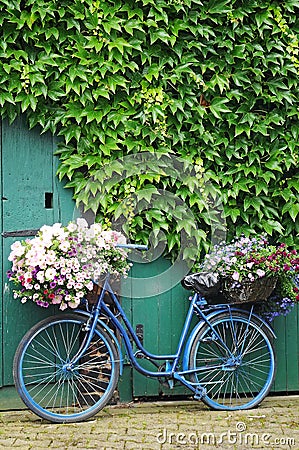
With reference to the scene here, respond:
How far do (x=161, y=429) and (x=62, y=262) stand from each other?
1190mm

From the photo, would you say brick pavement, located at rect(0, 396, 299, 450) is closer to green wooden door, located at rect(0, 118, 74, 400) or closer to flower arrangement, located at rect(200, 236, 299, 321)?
green wooden door, located at rect(0, 118, 74, 400)

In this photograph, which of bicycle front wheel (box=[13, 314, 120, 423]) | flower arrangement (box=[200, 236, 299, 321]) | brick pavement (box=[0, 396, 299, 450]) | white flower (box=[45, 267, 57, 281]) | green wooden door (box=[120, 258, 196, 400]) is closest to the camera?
brick pavement (box=[0, 396, 299, 450])

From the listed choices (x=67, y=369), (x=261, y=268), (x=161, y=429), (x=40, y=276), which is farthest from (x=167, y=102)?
(x=161, y=429)

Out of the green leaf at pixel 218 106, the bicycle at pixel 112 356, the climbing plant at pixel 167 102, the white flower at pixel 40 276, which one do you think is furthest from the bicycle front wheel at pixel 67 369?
the green leaf at pixel 218 106

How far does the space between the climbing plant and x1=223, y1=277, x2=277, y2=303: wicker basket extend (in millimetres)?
505

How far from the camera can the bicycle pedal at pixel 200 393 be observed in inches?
193

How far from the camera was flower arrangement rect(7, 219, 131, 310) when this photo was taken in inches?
179

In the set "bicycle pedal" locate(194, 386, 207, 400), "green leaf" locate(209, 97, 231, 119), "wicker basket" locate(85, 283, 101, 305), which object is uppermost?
"green leaf" locate(209, 97, 231, 119)

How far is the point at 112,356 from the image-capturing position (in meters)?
4.77

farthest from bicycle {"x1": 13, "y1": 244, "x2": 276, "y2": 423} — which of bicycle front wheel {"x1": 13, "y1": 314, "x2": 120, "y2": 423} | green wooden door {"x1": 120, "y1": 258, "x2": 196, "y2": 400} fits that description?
green wooden door {"x1": 120, "y1": 258, "x2": 196, "y2": 400}

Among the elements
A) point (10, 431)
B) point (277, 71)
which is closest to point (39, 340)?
point (10, 431)

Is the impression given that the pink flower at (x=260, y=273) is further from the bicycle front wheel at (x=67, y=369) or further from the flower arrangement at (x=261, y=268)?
the bicycle front wheel at (x=67, y=369)

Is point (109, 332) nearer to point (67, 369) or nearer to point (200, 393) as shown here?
point (67, 369)

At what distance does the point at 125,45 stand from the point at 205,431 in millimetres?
2624
